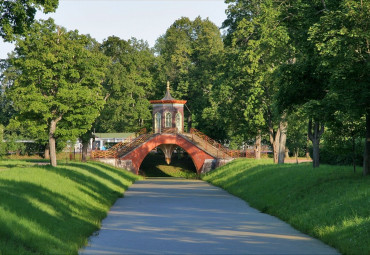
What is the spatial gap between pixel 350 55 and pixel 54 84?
27.9 meters

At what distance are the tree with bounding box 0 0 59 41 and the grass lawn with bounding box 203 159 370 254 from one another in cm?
1225

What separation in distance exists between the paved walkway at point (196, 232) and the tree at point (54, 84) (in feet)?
55.9

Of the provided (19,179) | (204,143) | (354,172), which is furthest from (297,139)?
(19,179)

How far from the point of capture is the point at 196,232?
19.0 metres

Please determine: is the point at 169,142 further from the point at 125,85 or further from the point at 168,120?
the point at 125,85

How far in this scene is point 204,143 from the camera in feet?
204

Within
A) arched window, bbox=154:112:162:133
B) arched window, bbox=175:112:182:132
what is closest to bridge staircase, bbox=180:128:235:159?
arched window, bbox=175:112:182:132

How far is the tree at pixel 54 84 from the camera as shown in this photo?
43.0 meters

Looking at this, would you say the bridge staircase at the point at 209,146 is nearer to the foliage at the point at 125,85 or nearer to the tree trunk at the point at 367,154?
the foliage at the point at 125,85

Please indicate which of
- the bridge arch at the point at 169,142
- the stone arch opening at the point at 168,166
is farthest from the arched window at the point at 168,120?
the stone arch opening at the point at 168,166

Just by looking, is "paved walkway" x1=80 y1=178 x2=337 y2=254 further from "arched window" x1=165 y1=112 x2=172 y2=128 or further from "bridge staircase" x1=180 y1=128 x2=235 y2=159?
"arched window" x1=165 y1=112 x2=172 y2=128

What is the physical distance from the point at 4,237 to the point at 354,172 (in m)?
16.9

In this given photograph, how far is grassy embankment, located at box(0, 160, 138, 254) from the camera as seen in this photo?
14297 millimetres

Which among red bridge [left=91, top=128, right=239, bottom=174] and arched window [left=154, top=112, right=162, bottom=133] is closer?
red bridge [left=91, top=128, right=239, bottom=174]
